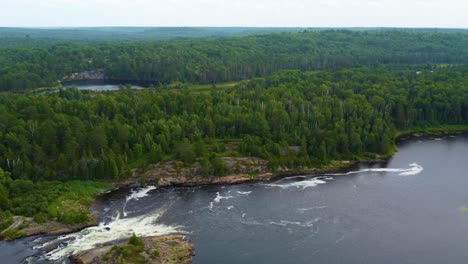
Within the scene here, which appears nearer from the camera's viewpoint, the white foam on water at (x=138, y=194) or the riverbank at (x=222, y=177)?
the white foam on water at (x=138, y=194)

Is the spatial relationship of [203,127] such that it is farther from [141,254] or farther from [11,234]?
[11,234]

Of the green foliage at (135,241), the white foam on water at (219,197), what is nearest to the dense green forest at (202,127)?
the white foam on water at (219,197)

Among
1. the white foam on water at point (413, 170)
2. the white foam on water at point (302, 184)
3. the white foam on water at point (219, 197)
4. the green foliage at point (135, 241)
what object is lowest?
the white foam on water at point (219, 197)

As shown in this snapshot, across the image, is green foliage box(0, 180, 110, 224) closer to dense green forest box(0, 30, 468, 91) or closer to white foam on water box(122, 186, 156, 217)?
white foam on water box(122, 186, 156, 217)

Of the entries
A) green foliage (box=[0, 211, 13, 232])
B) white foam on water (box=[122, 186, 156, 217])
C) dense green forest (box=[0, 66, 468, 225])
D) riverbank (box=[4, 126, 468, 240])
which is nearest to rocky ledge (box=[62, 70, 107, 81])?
dense green forest (box=[0, 66, 468, 225])

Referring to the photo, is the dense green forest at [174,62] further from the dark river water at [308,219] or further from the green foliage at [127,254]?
the green foliage at [127,254]

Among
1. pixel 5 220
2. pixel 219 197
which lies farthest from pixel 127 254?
pixel 219 197

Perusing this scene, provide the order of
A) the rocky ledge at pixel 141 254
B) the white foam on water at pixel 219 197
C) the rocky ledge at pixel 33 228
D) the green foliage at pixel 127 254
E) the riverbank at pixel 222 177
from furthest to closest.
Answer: the riverbank at pixel 222 177 < the white foam on water at pixel 219 197 < the rocky ledge at pixel 33 228 < the rocky ledge at pixel 141 254 < the green foliage at pixel 127 254
